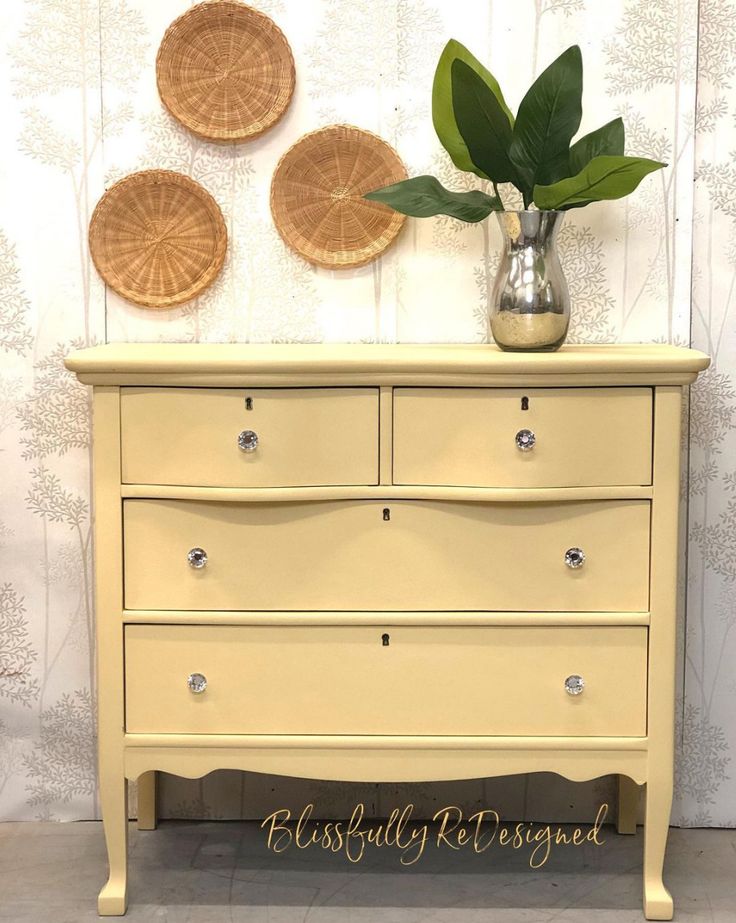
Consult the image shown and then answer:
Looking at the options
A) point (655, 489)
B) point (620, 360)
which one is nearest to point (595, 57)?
point (620, 360)

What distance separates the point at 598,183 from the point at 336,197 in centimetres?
60

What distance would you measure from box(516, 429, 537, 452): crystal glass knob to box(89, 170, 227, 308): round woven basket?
2.79 feet

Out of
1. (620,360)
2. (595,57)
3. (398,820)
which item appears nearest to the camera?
(620,360)

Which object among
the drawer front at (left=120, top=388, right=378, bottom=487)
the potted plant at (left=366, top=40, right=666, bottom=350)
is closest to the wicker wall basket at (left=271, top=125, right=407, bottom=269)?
the potted plant at (left=366, top=40, right=666, bottom=350)

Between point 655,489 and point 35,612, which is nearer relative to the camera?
point 655,489

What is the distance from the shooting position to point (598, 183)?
2.11 metres

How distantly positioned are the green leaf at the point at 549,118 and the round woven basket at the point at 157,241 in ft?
2.29

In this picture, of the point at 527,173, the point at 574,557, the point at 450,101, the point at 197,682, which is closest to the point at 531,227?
the point at 527,173

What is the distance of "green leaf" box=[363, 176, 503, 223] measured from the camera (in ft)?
7.25

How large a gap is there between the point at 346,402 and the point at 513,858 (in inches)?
44.0

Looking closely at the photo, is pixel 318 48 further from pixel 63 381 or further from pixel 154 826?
pixel 154 826

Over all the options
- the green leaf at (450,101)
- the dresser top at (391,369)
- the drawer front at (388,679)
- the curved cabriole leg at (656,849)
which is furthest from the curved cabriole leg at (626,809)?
the green leaf at (450,101)

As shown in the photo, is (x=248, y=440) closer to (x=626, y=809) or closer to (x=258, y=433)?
(x=258, y=433)

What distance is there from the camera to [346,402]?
200 cm
